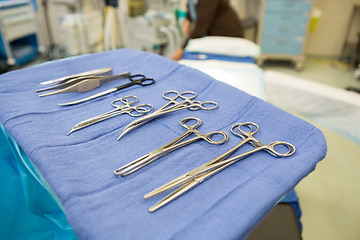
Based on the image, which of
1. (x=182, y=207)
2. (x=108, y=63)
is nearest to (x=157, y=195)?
(x=182, y=207)

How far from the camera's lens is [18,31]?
3.02 m

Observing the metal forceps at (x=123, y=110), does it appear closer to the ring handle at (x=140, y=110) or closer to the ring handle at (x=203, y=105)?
the ring handle at (x=140, y=110)

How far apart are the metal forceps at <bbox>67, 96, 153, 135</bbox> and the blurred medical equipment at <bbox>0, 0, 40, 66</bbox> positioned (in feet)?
8.23

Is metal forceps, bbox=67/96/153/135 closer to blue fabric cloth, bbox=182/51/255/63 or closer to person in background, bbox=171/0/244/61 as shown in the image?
blue fabric cloth, bbox=182/51/255/63

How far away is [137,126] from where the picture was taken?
2.52 feet

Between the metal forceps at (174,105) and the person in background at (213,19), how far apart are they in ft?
4.80

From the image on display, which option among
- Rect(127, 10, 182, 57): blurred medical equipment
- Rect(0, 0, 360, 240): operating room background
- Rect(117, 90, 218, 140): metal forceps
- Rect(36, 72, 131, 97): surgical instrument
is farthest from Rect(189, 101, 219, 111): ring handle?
Rect(127, 10, 182, 57): blurred medical equipment

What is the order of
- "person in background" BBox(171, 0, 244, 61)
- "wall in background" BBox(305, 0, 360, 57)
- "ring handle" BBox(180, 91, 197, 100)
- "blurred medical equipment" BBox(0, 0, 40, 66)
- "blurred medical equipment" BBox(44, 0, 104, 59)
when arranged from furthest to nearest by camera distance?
"wall in background" BBox(305, 0, 360, 57), "blurred medical equipment" BBox(44, 0, 104, 59), "blurred medical equipment" BBox(0, 0, 40, 66), "person in background" BBox(171, 0, 244, 61), "ring handle" BBox(180, 91, 197, 100)

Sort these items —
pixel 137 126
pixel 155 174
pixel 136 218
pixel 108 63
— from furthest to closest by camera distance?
1. pixel 108 63
2. pixel 137 126
3. pixel 155 174
4. pixel 136 218

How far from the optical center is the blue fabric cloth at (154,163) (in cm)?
50

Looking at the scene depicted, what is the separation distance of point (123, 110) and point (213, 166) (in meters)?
0.35

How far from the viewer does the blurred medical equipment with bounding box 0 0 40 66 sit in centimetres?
279

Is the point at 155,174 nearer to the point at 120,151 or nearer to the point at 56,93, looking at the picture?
the point at 120,151

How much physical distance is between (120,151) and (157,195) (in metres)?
0.18
